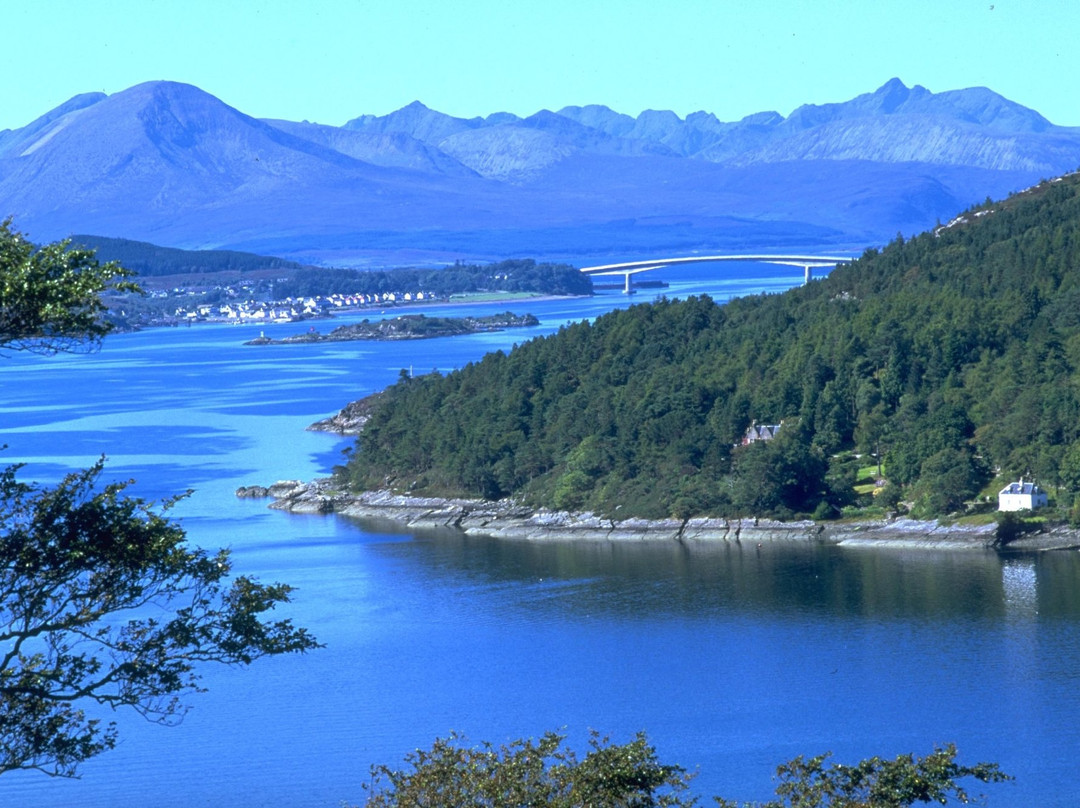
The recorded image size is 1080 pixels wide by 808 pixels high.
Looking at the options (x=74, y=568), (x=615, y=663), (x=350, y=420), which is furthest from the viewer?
(x=350, y=420)

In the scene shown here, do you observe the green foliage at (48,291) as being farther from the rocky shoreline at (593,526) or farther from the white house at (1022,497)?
the white house at (1022,497)

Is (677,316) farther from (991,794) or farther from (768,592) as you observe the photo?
(991,794)

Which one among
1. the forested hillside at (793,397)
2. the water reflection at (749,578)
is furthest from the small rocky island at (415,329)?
the water reflection at (749,578)

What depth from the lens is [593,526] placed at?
20.0m

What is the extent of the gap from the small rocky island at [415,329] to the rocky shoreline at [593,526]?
1151 inches

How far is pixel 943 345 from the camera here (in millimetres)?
21781

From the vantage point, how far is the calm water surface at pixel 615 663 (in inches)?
407

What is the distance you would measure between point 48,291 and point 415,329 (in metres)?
48.9

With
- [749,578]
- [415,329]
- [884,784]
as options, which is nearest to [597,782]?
[884,784]

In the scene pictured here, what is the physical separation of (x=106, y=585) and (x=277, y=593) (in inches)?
19.5

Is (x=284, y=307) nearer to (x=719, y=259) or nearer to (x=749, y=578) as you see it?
(x=719, y=259)

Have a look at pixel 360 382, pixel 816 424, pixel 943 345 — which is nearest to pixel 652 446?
pixel 816 424

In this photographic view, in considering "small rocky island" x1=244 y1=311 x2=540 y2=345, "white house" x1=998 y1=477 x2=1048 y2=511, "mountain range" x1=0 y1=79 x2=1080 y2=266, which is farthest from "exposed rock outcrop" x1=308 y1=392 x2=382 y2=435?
"mountain range" x1=0 y1=79 x2=1080 y2=266

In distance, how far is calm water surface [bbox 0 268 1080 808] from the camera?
33.9 feet
